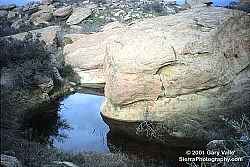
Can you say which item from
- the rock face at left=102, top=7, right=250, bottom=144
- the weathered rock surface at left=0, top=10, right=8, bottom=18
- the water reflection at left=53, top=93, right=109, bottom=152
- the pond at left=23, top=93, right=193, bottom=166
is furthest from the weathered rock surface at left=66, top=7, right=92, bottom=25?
the rock face at left=102, top=7, right=250, bottom=144

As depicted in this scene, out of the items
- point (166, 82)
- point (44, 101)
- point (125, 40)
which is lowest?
point (44, 101)

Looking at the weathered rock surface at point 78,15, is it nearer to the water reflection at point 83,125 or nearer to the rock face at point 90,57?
the rock face at point 90,57

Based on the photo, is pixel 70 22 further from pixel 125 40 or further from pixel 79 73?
pixel 125 40

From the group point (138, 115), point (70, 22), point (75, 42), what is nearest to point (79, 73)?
point (75, 42)

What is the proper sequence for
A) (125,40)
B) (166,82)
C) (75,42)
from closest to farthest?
1. (166,82)
2. (125,40)
3. (75,42)

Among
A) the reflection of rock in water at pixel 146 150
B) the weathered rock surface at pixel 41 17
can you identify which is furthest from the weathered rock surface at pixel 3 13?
the reflection of rock in water at pixel 146 150

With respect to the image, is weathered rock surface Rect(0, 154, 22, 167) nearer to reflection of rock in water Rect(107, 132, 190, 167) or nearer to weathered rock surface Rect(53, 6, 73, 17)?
reflection of rock in water Rect(107, 132, 190, 167)

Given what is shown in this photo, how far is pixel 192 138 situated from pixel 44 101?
422 cm

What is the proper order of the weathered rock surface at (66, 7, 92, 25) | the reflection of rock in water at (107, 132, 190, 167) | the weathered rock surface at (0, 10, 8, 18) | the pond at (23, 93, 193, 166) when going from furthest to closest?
1. the weathered rock surface at (0, 10, 8, 18)
2. the weathered rock surface at (66, 7, 92, 25)
3. the pond at (23, 93, 193, 166)
4. the reflection of rock in water at (107, 132, 190, 167)

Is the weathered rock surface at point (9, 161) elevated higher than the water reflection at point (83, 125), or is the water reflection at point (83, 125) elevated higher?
the weathered rock surface at point (9, 161)

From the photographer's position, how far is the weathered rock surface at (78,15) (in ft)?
60.8

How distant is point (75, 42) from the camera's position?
14.5 metres

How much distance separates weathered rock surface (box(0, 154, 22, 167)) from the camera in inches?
203

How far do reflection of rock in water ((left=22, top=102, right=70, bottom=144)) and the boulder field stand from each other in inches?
47.1
